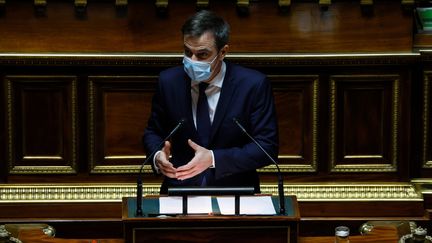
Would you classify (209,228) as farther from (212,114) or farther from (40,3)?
(40,3)

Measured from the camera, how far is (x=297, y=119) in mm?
5723

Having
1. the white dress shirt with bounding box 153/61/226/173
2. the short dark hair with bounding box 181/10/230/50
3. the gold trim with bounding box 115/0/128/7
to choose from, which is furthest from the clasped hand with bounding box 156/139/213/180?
the gold trim with bounding box 115/0/128/7

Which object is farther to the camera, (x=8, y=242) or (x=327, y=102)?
(x=327, y=102)

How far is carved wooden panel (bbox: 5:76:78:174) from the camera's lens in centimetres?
561

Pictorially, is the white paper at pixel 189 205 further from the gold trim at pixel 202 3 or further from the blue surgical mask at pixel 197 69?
the gold trim at pixel 202 3

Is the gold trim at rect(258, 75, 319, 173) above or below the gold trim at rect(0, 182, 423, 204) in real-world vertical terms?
above

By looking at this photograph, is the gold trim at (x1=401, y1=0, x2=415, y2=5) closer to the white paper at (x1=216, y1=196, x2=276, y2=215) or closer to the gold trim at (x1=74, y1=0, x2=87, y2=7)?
the gold trim at (x1=74, y1=0, x2=87, y2=7)

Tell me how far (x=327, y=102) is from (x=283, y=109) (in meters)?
0.24

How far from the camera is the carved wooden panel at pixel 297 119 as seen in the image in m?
5.67

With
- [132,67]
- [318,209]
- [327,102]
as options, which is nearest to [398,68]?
[327,102]

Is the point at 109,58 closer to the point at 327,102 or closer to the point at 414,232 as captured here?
the point at 327,102

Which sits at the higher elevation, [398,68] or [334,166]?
[398,68]

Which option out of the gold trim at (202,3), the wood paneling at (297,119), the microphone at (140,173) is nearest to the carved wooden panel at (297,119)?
the wood paneling at (297,119)

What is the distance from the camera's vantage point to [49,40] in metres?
5.56
